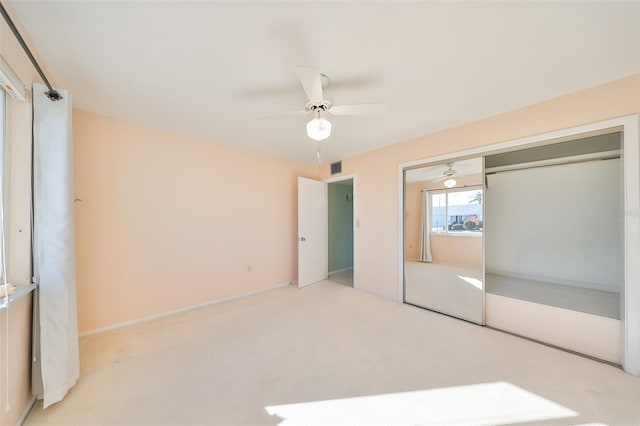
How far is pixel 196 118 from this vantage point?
8.11 ft

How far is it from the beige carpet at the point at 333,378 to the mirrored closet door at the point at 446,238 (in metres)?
0.51

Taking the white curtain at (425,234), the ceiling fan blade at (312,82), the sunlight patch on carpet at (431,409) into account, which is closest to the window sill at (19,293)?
the sunlight patch on carpet at (431,409)

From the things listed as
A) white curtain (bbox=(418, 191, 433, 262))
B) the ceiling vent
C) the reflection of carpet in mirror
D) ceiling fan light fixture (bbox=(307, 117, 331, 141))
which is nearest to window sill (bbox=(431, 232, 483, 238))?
white curtain (bbox=(418, 191, 433, 262))

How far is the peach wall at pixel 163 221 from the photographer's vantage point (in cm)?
236

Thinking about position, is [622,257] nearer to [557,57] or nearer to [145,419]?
[557,57]

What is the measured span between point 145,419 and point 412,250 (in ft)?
10.9

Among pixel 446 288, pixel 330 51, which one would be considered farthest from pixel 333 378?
pixel 330 51

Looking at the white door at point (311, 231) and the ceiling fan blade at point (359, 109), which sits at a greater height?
the ceiling fan blade at point (359, 109)

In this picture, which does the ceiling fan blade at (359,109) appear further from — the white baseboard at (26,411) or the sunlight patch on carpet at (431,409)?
the white baseboard at (26,411)

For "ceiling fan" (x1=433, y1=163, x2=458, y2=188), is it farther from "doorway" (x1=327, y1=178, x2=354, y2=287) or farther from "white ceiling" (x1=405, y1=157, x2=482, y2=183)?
"doorway" (x1=327, y1=178, x2=354, y2=287)

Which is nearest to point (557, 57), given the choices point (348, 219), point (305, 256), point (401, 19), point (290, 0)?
point (401, 19)

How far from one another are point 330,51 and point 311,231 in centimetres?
304

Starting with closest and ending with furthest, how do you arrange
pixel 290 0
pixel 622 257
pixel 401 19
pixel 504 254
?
pixel 290 0 < pixel 401 19 < pixel 622 257 < pixel 504 254

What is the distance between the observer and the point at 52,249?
1.49 meters
